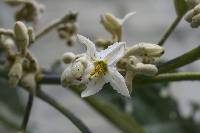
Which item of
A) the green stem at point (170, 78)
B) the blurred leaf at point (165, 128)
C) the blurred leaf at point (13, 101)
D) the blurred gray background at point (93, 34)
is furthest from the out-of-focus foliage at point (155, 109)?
the blurred gray background at point (93, 34)

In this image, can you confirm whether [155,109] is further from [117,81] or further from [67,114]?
[117,81]

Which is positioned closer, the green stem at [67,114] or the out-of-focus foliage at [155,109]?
the green stem at [67,114]

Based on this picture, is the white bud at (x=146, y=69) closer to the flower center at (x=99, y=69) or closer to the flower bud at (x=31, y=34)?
the flower center at (x=99, y=69)

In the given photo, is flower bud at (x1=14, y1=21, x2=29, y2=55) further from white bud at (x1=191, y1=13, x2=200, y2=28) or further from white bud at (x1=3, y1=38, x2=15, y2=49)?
white bud at (x1=191, y1=13, x2=200, y2=28)

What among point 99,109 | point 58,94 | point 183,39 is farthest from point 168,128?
point 183,39

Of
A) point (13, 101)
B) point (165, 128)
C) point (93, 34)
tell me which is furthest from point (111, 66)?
point (93, 34)

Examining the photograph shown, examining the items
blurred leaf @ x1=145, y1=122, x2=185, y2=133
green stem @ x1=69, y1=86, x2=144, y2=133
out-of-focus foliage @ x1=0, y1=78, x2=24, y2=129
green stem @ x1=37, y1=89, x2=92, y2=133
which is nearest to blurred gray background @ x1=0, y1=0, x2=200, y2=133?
out-of-focus foliage @ x1=0, y1=78, x2=24, y2=129
